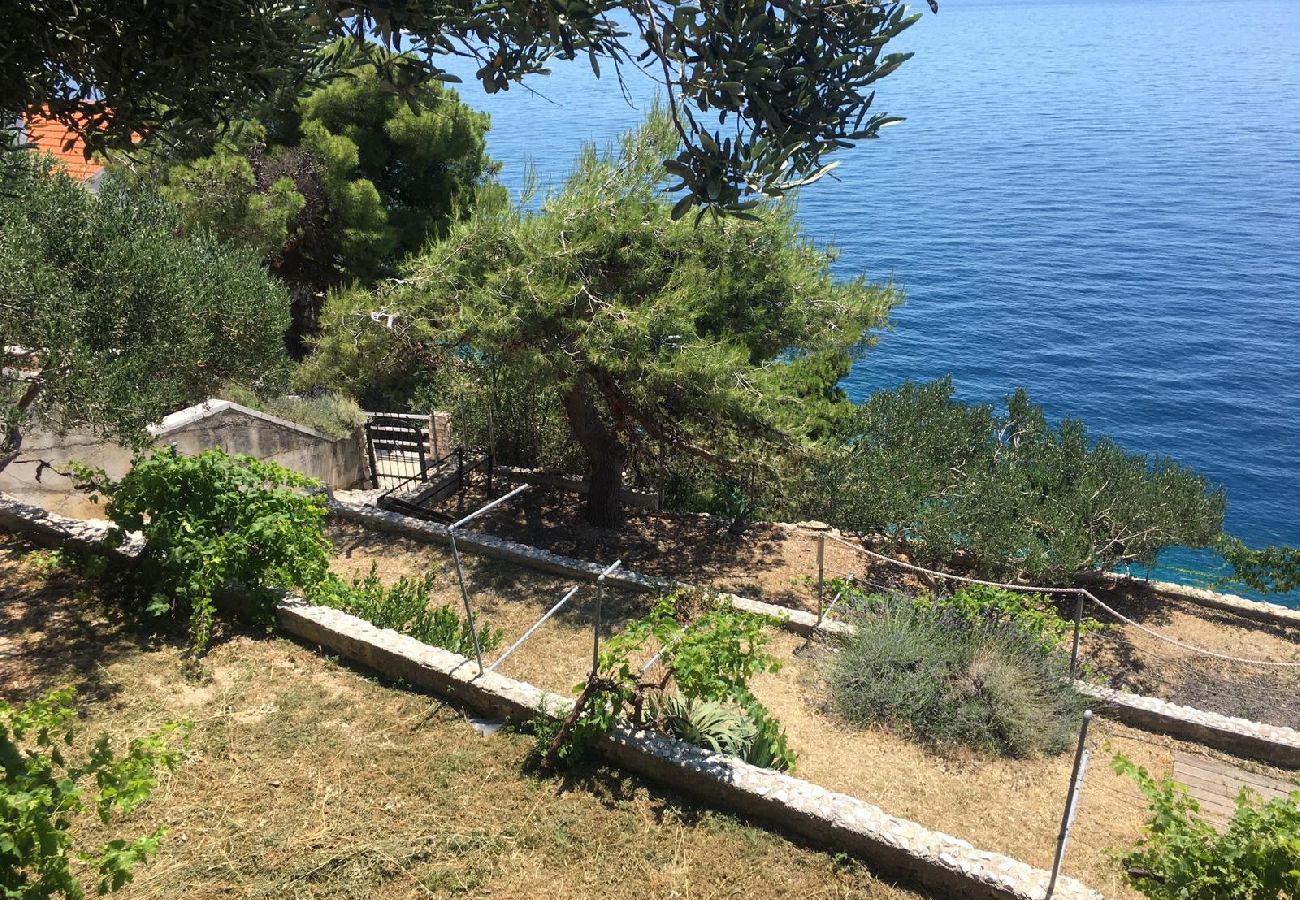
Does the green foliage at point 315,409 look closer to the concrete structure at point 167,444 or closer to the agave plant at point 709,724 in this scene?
the concrete structure at point 167,444

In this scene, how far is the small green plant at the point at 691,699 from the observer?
5.94 meters

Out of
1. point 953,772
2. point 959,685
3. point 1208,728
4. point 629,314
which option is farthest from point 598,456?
point 1208,728

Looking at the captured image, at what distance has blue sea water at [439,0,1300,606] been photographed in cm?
2933

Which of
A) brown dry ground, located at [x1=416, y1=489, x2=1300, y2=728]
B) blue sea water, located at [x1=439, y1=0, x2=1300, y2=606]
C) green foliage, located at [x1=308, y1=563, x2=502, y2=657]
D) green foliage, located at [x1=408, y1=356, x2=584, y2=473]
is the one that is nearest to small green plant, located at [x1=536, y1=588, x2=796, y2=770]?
green foliage, located at [x1=308, y1=563, x2=502, y2=657]

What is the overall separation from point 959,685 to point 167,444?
858 cm

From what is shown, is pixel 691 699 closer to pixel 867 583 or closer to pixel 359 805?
pixel 359 805

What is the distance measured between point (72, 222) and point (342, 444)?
5.78m

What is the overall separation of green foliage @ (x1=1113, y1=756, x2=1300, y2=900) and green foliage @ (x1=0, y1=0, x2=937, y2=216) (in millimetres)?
3538

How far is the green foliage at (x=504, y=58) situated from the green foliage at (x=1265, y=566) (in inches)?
448

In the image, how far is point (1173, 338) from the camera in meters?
34.6

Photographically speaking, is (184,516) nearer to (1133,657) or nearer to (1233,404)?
(1133,657)

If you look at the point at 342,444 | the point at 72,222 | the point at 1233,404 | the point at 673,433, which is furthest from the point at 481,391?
the point at 1233,404

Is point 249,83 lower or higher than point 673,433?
higher

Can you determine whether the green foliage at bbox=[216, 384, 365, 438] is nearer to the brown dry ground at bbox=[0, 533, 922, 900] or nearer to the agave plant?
the brown dry ground at bbox=[0, 533, 922, 900]
